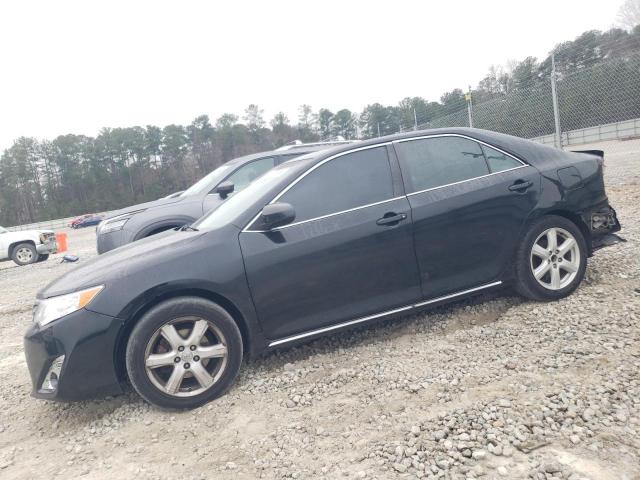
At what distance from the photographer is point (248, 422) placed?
9.39 feet

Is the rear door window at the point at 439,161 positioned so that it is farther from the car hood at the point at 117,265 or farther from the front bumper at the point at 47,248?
the front bumper at the point at 47,248

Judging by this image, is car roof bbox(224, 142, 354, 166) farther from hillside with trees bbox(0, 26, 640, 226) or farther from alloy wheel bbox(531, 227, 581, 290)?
hillside with trees bbox(0, 26, 640, 226)

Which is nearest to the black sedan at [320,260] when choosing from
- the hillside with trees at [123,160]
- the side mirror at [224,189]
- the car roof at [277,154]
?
the side mirror at [224,189]

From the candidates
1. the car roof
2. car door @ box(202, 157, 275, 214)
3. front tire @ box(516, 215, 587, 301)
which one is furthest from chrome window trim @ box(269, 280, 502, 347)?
car door @ box(202, 157, 275, 214)

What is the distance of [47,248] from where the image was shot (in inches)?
565

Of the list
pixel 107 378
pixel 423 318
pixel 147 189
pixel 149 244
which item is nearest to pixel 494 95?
pixel 423 318

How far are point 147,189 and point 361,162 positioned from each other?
218 ft

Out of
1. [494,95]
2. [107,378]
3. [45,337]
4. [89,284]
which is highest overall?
[494,95]

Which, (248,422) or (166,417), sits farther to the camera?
(166,417)

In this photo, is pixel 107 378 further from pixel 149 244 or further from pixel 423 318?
pixel 423 318

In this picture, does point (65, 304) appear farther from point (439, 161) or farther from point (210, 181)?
point (210, 181)

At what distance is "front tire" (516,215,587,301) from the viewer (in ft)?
12.6

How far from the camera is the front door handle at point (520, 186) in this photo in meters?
3.83

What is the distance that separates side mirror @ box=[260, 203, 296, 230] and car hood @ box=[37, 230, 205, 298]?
483 mm
